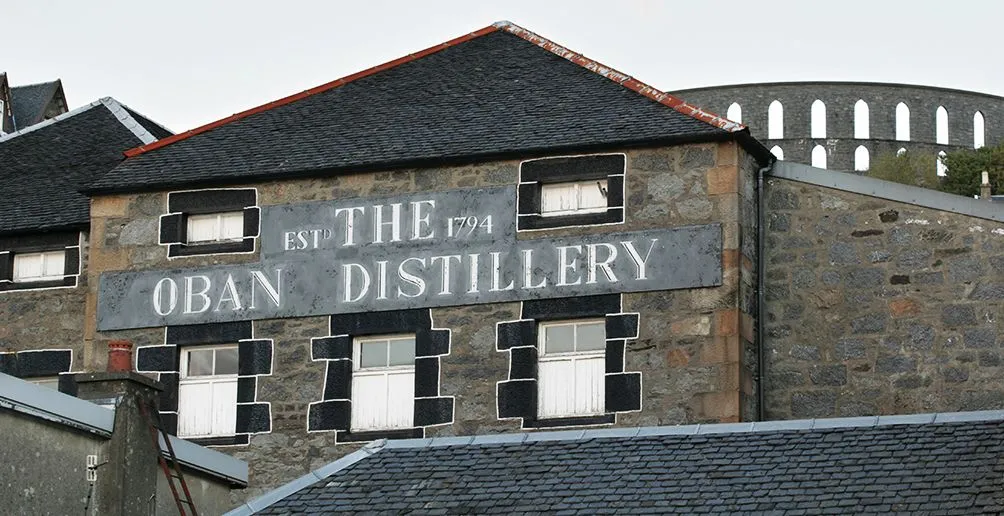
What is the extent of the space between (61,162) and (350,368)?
6784 millimetres

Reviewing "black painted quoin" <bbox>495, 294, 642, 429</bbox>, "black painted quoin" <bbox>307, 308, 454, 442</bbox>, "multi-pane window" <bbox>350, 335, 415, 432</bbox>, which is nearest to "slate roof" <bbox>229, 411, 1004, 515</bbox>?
"black painted quoin" <bbox>495, 294, 642, 429</bbox>

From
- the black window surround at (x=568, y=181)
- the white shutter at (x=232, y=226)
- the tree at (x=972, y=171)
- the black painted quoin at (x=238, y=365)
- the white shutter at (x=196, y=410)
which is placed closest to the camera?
the black window surround at (x=568, y=181)

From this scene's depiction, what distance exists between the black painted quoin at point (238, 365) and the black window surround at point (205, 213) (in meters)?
0.95

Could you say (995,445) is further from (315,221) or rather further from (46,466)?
(315,221)

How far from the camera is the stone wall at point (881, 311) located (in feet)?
83.0

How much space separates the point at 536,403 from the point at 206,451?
16.0 feet

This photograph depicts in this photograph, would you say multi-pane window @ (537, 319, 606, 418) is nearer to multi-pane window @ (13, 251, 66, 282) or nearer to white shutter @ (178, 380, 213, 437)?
white shutter @ (178, 380, 213, 437)

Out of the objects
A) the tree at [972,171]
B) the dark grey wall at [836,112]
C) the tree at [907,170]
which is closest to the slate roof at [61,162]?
the tree at [907,170]

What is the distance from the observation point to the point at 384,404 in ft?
87.3

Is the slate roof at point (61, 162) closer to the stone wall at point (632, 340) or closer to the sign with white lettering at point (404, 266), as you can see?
the sign with white lettering at point (404, 266)

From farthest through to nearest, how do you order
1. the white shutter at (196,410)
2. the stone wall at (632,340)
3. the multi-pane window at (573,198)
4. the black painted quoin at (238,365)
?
the white shutter at (196,410) → the black painted quoin at (238,365) → the multi-pane window at (573,198) → the stone wall at (632,340)

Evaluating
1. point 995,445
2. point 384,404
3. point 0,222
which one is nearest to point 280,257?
point 384,404

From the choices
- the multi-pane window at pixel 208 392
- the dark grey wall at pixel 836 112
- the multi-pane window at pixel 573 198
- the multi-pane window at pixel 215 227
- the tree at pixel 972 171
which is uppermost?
the dark grey wall at pixel 836 112

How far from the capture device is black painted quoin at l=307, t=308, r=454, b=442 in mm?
26297
